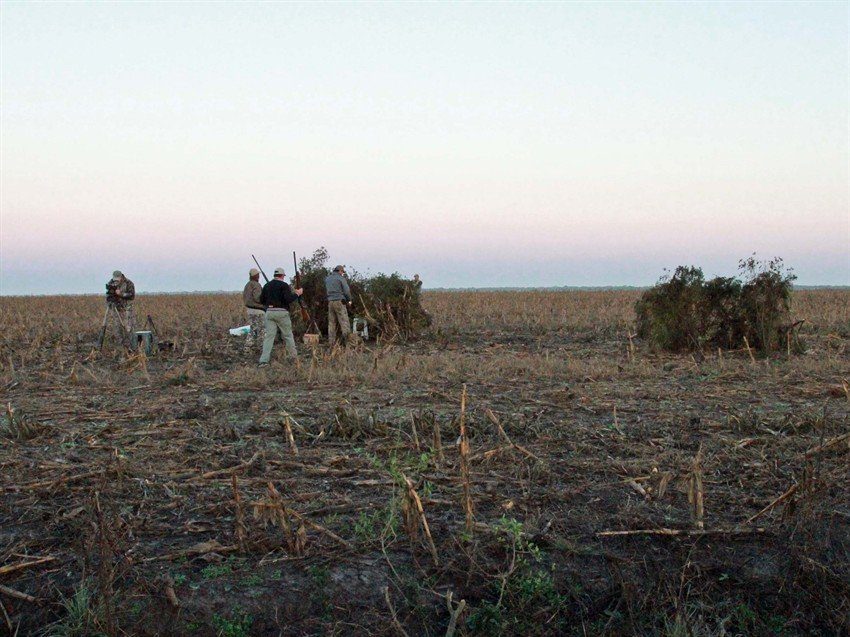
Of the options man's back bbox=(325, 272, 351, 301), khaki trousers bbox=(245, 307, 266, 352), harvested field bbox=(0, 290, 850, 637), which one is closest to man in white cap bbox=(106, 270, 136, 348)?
khaki trousers bbox=(245, 307, 266, 352)

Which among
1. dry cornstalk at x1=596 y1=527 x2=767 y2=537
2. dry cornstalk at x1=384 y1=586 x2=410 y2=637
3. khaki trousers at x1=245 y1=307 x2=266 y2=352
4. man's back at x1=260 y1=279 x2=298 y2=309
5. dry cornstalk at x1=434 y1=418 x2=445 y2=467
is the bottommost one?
dry cornstalk at x1=384 y1=586 x2=410 y2=637

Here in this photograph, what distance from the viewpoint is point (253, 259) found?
17172 millimetres

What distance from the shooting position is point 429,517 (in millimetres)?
5758

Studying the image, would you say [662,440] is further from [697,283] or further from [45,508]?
[697,283]

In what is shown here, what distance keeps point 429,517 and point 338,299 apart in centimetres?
1223

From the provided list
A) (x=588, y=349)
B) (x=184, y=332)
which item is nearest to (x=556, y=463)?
(x=588, y=349)

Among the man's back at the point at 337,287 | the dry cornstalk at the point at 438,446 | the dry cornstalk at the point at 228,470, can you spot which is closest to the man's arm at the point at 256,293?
the man's back at the point at 337,287

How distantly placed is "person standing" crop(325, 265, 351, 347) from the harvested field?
7.69 metres

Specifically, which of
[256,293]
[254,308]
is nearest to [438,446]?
[256,293]

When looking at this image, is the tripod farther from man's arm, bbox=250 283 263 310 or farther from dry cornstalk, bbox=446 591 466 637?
dry cornstalk, bbox=446 591 466 637

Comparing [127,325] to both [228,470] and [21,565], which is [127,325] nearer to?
[228,470]

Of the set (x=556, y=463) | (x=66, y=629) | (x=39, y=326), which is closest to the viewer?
(x=66, y=629)

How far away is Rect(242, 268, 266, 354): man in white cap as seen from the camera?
16.0 m

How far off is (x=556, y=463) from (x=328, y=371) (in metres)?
5.85
